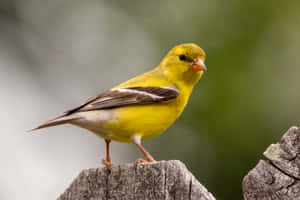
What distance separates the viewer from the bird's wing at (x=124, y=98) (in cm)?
482

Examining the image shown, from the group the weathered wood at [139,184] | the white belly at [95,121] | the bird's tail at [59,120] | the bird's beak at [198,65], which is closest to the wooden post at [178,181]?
the weathered wood at [139,184]

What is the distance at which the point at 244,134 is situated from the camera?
21.2ft

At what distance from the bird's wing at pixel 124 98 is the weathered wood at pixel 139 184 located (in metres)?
1.66

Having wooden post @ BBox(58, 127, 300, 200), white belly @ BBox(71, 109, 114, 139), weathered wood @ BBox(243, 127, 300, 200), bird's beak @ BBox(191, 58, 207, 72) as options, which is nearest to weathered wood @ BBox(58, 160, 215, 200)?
wooden post @ BBox(58, 127, 300, 200)

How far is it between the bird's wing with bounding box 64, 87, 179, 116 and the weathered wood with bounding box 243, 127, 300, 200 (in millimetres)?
2260

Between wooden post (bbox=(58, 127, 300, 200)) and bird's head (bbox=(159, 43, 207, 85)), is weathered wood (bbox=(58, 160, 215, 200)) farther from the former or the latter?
bird's head (bbox=(159, 43, 207, 85))

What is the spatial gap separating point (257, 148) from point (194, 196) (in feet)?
12.7

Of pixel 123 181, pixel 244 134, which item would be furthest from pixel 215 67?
pixel 123 181

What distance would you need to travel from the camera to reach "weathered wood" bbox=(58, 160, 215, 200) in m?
2.78

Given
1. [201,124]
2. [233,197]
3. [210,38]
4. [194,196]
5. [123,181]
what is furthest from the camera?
[210,38]

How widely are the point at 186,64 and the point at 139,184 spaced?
302cm

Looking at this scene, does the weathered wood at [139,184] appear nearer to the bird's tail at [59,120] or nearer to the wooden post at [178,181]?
the wooden post at [178,181]

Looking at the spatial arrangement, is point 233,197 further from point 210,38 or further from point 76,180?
point 76,180

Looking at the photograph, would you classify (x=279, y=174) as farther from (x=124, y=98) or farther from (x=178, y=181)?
(x=124, y=98)
